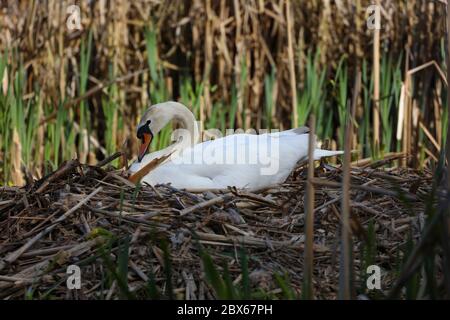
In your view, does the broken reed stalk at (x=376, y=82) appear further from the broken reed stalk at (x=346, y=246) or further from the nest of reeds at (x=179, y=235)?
the broken reed stalk at (x=346, y=246)

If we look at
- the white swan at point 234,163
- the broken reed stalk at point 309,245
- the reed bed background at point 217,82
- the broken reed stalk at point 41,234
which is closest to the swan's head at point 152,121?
the white swan at point 234,163

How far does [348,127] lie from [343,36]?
450 cm

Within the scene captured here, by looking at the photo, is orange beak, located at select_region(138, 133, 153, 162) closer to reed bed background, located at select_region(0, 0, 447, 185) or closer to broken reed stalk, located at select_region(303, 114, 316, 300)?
reed bed background, located at select_region(0, 0, 447, 185)

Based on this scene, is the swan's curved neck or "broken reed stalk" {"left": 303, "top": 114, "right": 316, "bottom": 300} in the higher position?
the swan's curved neck

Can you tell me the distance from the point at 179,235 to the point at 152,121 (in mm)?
1871

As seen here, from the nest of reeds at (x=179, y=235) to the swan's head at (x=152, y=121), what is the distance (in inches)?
37.1

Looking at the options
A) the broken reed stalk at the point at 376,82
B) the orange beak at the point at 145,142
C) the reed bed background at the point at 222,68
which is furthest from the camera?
the reed bed background at the point at 222,68

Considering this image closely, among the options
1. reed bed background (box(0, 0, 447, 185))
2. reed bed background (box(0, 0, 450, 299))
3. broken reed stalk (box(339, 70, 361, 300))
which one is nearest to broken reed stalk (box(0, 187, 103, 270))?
reed bed background (box(0, 0, 450, 299))

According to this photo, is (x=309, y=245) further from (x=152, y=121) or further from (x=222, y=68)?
(x=222, y=68)

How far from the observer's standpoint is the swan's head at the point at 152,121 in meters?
5.00

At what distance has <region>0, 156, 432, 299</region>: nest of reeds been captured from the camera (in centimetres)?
291

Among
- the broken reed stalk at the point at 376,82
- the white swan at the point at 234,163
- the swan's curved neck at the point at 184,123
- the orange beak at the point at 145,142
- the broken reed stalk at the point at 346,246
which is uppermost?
the broken reed stalk at the point at 376,82

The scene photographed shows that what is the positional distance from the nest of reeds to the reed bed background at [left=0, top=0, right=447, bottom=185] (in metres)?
2.35

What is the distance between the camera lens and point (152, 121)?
5.03 m
